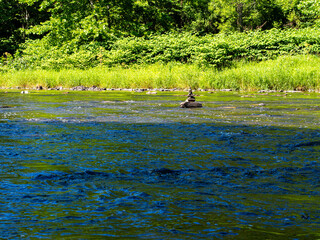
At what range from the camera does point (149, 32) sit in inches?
1431

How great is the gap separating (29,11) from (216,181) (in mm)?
44263

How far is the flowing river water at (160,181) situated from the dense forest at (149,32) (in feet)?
57.7

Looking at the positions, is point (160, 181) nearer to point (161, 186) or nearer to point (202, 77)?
point (161, 186)

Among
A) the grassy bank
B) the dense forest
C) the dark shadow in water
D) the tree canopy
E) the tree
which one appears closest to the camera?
the dark shadow in water

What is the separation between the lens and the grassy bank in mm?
18797

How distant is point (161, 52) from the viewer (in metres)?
29.4

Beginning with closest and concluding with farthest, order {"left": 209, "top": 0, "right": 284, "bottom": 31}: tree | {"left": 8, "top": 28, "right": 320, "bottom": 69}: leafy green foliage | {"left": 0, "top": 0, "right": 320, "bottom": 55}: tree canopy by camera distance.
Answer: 1. {"left": 8, "top": 28, "right": 320, "bottom": 69}: leafy green foliage
2. {"left": 0, "top": 0, "right": 320, "bottom": 55}: tree canopy
3. {"left": 209, "top": 0, "right": 284, "bottom": 31}: tree

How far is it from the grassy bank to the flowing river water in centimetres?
1091

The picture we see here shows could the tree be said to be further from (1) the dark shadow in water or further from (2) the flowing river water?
(1) the dark shadow in water

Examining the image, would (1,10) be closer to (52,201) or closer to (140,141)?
(140,141)

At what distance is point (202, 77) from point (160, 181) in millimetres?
16786

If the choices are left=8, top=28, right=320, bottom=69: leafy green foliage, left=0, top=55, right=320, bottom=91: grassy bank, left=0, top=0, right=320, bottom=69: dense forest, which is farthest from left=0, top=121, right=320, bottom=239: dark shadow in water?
left=0, top=0, right=320, bottom=69: dense forest

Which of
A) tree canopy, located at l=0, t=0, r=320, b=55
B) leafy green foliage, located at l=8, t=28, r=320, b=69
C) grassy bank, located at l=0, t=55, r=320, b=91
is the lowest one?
grassy bank, located at l=0, t=55, r=320, b=91

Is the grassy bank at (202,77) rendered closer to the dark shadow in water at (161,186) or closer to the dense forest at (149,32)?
the dense forest at (149,32)
